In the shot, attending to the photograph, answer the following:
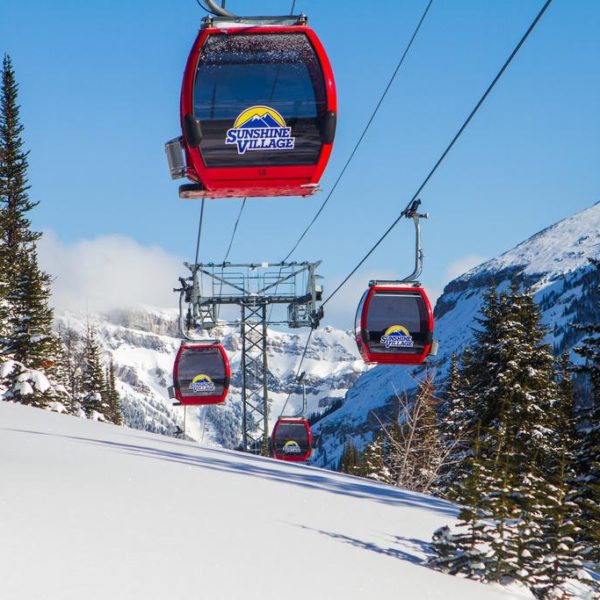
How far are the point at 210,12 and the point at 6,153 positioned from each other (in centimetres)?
4430

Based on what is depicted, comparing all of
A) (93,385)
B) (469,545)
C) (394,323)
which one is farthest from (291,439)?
(469,545)

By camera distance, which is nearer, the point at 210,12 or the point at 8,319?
the point at 210,12

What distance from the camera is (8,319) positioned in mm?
34531

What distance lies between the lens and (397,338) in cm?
1609

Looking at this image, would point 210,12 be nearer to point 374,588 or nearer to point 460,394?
point 374,588

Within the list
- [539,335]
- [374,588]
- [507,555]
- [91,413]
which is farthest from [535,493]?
[91,413]

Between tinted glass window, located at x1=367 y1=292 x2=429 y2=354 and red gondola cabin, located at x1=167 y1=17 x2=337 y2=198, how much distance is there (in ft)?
27.9

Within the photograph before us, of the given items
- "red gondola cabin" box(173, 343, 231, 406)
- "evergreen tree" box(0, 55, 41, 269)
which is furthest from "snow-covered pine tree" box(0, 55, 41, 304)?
"red gondola cabin" box(173, 343, 231, 406)

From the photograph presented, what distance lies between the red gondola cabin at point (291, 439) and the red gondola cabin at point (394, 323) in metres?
15.9

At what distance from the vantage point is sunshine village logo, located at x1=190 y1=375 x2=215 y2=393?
76.4ft

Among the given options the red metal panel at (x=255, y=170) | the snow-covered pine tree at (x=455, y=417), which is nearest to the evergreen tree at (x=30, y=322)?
the snow-covered pine tree at (x=455, y=417)

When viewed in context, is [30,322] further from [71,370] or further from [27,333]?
[71,370]

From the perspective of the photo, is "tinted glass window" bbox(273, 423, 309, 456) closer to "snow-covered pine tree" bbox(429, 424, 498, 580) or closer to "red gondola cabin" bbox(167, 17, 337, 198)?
"snow-covered pine tree" bbox(429, 424, 498, 580)

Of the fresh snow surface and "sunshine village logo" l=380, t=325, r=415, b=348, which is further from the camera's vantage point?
"sunshine village logo" l=380, t=325, r=415, b=348
